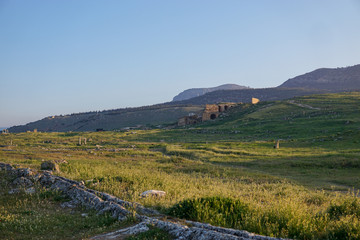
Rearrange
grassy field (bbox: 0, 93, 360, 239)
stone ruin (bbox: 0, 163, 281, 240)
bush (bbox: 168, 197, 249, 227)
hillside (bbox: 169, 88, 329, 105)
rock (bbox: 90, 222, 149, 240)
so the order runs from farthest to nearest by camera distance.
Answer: hillside (bbox: 169, 88, 329, 105)
bush (bbox: 168, 197, 249, 227)
grassy field (bbox: 0, 93, 360, 239)
rock (bbox: 90, 222, 149, 240)
stone ruin (bbox: 0, 163, 281, 240)

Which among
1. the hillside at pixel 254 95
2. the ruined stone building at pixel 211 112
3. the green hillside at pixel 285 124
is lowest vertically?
the green hillside at pixel 285 124

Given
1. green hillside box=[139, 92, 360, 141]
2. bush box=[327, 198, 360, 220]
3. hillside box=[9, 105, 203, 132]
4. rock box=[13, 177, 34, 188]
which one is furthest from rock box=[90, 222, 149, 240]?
hillside box=[9, 105, 203, 132]

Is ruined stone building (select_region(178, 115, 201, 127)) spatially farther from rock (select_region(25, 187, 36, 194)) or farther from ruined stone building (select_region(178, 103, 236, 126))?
rock (select_region(25, 187, 36, 194))

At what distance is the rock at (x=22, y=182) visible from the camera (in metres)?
13.2

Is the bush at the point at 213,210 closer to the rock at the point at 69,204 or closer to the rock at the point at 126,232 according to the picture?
the rock at the point at 126,232

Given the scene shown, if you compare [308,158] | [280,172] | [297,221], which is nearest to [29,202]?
[297,221]

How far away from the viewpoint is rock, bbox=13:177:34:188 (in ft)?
43.2

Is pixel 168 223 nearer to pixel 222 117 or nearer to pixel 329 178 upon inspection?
pixel 329 178

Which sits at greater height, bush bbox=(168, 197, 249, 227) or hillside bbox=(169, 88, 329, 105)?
hillside bbox=(169, 88, 329, 105)

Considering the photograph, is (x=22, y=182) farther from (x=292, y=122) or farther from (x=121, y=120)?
(x=121, y=120)

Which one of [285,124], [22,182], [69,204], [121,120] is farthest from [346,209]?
[121,120]

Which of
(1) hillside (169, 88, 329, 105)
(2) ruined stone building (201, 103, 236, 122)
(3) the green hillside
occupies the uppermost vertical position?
(1) hillside (169, 88, 329, 105)

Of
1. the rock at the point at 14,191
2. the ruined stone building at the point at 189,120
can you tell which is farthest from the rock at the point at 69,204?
the ruined stone building at the point at 189,120

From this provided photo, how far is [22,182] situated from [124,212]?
25.6ft
